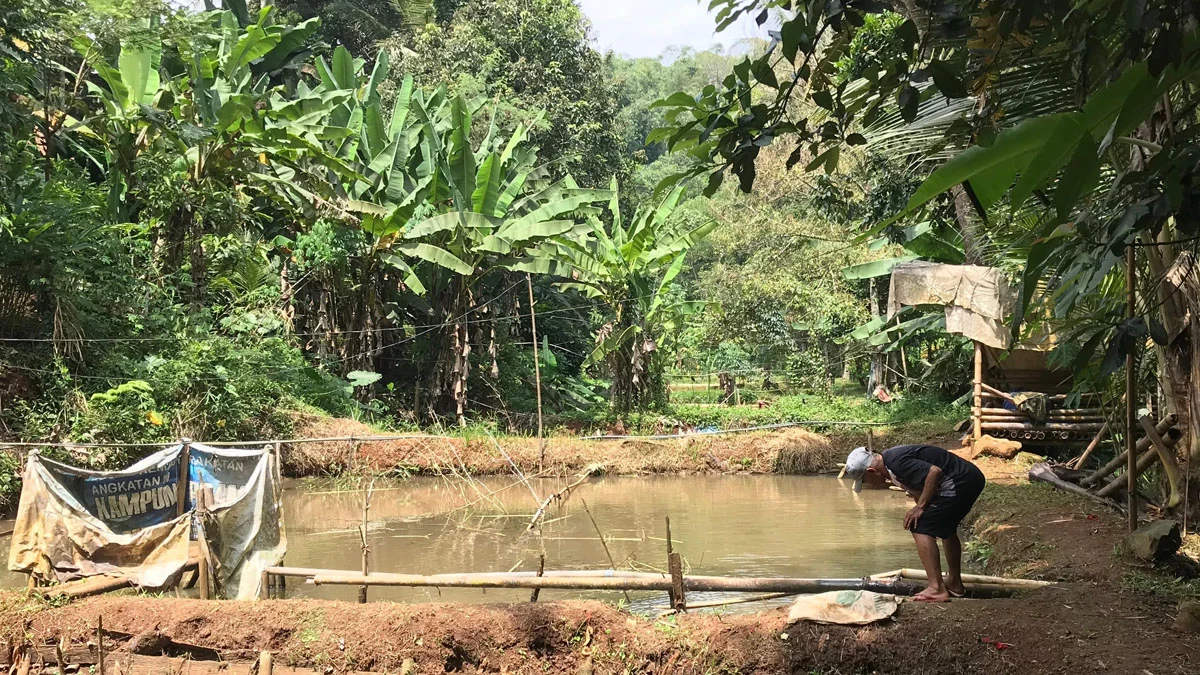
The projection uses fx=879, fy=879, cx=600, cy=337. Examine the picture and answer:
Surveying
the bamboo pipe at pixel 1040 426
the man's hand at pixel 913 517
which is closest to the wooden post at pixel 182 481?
the man's hand at pixel 913 517

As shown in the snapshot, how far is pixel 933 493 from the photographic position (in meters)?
5.42

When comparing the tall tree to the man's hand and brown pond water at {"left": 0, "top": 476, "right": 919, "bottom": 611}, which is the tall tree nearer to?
brown pond water at {"left": 0, "top": 476, "right": 919, "bottom": 611}

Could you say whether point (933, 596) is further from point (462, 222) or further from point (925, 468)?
point (462, 222)

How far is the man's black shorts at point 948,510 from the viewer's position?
5441mm

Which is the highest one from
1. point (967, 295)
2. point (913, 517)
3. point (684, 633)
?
point (967, 295)

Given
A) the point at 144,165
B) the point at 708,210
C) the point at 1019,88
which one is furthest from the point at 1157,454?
the point at 708,210

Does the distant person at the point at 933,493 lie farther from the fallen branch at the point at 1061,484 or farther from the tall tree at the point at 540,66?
the tall tree at the point at 540,66

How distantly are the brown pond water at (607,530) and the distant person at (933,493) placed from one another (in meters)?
1.84

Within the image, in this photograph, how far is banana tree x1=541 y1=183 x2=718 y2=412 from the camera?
16812 mm

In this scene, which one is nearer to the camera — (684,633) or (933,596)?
(684,633)

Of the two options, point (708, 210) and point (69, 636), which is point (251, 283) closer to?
point (69, 636)

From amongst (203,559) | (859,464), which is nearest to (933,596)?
(859,464)

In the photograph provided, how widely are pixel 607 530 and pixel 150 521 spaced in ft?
17.3

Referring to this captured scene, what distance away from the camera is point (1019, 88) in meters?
4.03
